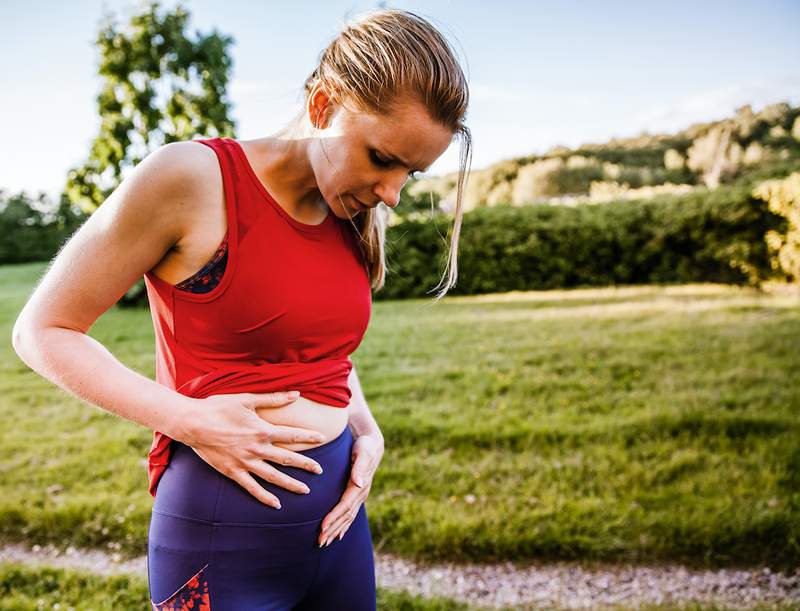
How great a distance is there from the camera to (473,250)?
1320 cm

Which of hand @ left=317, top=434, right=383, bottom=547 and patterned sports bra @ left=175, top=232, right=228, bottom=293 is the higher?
patterned sports bra @ left=175, top=232, right=228, bottom=293

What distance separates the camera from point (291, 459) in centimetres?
128

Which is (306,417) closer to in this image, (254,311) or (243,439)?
(243,439)

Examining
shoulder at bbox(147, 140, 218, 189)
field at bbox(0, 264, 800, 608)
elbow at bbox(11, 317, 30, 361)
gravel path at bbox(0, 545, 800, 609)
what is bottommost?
gravel path at bbox(0, 545, 800, 609)

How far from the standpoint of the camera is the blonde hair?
4.13ft

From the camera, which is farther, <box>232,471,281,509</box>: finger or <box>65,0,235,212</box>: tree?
<box>65,0,235,212</box>: tree

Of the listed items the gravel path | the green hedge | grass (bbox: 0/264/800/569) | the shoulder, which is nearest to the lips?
the shoulder

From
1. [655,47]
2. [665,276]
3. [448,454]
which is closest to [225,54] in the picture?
[655,47]

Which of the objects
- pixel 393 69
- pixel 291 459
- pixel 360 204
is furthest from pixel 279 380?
pixel 393 69

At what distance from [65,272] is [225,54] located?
14.3 meters

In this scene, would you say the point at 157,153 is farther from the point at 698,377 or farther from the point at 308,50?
the point at 698,377

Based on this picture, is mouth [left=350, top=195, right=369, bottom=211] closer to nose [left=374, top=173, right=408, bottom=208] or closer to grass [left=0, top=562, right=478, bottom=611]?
nose [left=374, top=173, right=408, bottom=208]

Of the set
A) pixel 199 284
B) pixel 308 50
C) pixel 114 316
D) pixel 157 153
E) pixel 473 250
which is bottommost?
pixel 114 316

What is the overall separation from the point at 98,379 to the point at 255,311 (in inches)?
12.1
